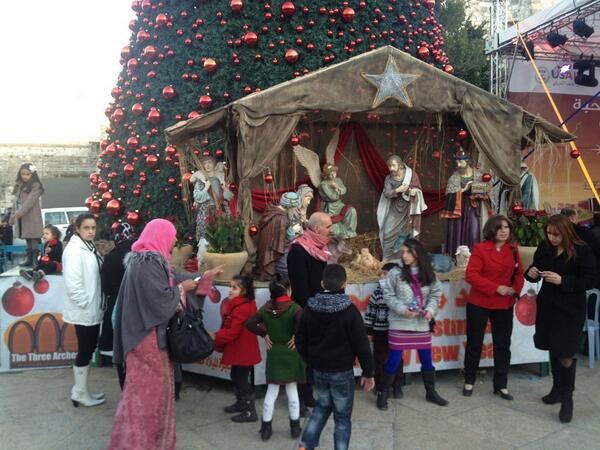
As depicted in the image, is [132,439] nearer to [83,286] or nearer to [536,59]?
[83,286]

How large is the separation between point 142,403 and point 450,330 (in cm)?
352

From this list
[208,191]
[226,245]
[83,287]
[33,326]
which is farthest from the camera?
[208,191]

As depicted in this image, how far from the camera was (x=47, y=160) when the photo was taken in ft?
78.9

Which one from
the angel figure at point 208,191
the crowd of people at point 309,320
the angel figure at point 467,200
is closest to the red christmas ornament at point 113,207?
the angel figure at point 208,191

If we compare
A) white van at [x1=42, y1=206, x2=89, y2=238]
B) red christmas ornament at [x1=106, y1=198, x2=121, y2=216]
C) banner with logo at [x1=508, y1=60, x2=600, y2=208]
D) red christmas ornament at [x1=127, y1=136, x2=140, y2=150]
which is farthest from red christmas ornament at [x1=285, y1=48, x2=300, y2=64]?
white van at [x1=42, y1=206, x2=89, y2=238]

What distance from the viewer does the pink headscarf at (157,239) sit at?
382cm

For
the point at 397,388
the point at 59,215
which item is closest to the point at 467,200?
the point at 397,388

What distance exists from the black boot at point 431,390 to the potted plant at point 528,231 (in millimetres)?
2341

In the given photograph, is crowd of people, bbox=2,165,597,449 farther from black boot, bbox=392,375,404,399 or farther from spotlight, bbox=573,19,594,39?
spotlight, bbox=573,19,594,39

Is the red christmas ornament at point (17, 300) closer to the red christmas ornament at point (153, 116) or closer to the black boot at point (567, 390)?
the red christmas ornament at point (153, 116)

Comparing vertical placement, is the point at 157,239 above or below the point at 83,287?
above

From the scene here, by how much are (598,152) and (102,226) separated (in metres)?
11.9

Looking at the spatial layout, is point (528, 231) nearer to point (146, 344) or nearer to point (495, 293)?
point (495, 293)

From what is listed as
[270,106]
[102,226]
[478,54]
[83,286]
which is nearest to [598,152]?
[478,54]
